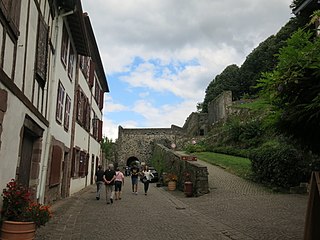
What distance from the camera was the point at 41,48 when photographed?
29.8 feet

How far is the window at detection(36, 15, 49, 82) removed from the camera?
346 inches

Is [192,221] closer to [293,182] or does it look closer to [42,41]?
[42,41]

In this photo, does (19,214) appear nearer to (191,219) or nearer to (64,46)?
(191,219)

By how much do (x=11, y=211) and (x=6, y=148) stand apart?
118cm

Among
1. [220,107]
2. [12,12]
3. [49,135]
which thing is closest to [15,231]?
[12,12]

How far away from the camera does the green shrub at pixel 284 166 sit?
15.2 m

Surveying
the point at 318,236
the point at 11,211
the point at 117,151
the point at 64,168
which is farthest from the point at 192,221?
the point at 117,151

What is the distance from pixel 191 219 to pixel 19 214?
16.1 ft

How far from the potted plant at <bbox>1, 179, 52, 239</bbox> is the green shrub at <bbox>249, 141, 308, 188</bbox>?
11467 mm

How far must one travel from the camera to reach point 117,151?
4619cm

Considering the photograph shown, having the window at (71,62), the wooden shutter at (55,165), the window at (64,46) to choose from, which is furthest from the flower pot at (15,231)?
the window at (71,62)

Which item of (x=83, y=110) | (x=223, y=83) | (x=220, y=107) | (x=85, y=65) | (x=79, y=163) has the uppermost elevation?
(x=223, y=83)

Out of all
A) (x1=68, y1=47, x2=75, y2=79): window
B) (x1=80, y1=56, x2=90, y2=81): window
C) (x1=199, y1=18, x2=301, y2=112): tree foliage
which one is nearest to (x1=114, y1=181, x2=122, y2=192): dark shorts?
(x1=68, y1=47, x2=75, y2=79): window

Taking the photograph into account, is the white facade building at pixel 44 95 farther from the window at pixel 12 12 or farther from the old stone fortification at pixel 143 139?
the old stone fortification at pixel 143 139
